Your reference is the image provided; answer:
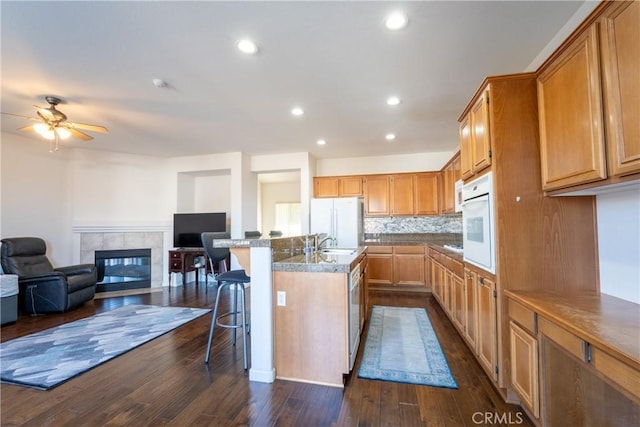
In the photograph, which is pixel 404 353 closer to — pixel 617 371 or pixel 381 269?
pixel 617 371

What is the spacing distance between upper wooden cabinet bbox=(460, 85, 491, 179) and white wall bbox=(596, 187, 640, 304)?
2.30 feet

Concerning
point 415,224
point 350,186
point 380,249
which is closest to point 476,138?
point 380,249

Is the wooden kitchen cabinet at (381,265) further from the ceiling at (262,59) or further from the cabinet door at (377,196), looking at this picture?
the ceiling at (262,59)

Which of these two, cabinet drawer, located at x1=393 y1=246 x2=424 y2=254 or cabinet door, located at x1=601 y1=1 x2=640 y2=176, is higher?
cabinet door, located at x1=601 y1=1 x2=640 y2=176

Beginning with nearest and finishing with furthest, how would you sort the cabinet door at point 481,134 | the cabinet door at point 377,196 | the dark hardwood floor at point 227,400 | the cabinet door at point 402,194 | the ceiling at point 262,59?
the dark hardwood floor at point 227,400 → the ceiling at point 262,59 → the cabinet door at point 481,134 → the cabinet door at point 402,194 → the cabinet door at point 377,196

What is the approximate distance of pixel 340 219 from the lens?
5.02 meters

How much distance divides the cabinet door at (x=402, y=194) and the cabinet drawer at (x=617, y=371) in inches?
170

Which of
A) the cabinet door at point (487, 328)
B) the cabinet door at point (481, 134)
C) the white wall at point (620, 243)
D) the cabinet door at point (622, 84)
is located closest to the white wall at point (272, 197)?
the cabinet door at point (481, 134)

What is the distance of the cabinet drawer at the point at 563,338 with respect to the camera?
119cm

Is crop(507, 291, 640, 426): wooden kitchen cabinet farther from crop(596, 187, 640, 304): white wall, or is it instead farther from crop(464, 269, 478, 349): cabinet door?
crop(464, 269, 478, 349): cabinet door

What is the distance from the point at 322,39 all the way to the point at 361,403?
2673 millimetres

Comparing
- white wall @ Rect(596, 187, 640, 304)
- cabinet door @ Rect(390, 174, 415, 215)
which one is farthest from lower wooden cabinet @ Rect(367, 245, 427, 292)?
white wall @ Rect(596, 187, 640, 304)

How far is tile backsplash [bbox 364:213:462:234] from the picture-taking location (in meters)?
5.43

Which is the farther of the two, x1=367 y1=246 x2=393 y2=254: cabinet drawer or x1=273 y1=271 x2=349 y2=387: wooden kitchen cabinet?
x1=367 y1=246 x2=393 y2=254: cabinet drawer
